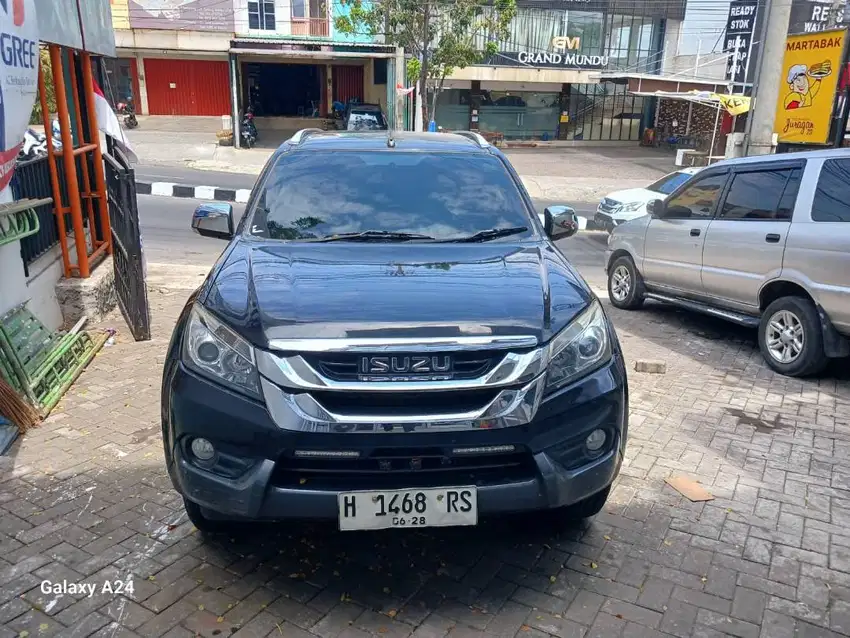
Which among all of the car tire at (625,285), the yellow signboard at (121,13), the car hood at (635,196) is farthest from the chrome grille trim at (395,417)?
the yellow signboard at (121,13)

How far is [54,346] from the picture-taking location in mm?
5266

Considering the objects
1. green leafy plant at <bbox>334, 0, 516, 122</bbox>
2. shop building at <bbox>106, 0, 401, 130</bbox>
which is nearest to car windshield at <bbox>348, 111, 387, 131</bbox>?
green leafy plant at <bbox>334, 0, 516, 122</bbox>

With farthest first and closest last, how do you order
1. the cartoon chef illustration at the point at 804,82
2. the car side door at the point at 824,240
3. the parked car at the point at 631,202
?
the cartoon chef illustration at the point at 804,82 < the parked car at the point at 631,202 < the car side door at the point at 824,240

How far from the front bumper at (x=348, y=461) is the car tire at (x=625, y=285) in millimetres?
5238

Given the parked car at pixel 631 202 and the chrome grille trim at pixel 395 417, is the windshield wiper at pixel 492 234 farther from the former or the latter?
the parked car at pixel 631 202

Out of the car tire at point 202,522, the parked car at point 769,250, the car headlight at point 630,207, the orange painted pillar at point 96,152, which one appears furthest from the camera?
the car headlight at point 630,207

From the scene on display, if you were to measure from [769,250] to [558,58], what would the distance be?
29.6 m

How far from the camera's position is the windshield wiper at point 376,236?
12.0 feet

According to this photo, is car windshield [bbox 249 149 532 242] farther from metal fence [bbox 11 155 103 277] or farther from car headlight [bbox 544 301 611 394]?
metal fence [bbox 11 155 103 277]

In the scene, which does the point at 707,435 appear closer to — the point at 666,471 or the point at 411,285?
the point at 666,471

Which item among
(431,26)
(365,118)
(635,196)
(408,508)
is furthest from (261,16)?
(408,508)

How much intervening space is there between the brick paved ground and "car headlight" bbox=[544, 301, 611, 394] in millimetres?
959

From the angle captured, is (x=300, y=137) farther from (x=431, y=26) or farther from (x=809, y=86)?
(x=431, y=26)

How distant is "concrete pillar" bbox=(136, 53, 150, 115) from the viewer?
3230 cm
